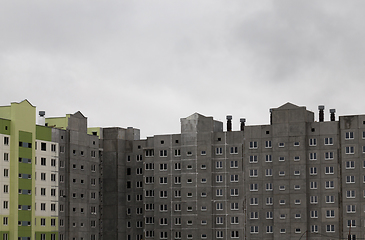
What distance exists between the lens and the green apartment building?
145 metres

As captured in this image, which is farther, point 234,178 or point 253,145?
point 234,178

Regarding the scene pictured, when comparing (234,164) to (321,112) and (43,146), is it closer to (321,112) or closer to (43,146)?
(321,112)

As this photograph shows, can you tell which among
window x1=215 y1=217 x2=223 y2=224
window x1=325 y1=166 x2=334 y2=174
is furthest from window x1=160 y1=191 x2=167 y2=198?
window x1=325 y1=166 x2=334 y2=174

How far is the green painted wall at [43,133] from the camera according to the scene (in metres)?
153

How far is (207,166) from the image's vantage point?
162625 mm

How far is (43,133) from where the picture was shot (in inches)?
6088

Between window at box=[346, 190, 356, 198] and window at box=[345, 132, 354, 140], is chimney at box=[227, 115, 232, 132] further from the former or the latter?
window at box=[346, 190, 356, 198]

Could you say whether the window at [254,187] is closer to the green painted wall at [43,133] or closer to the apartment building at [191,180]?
the apartment building at [191,180]

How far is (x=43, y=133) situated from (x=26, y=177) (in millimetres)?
10078

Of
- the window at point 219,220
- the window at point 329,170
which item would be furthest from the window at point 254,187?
the window at point 329,170

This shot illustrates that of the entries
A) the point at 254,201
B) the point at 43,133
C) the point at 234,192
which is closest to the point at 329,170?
the point at 254,201

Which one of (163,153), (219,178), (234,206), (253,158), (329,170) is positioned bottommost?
(234,206)

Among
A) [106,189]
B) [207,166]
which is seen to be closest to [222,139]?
[207,166]

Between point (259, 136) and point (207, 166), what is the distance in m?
12.2
